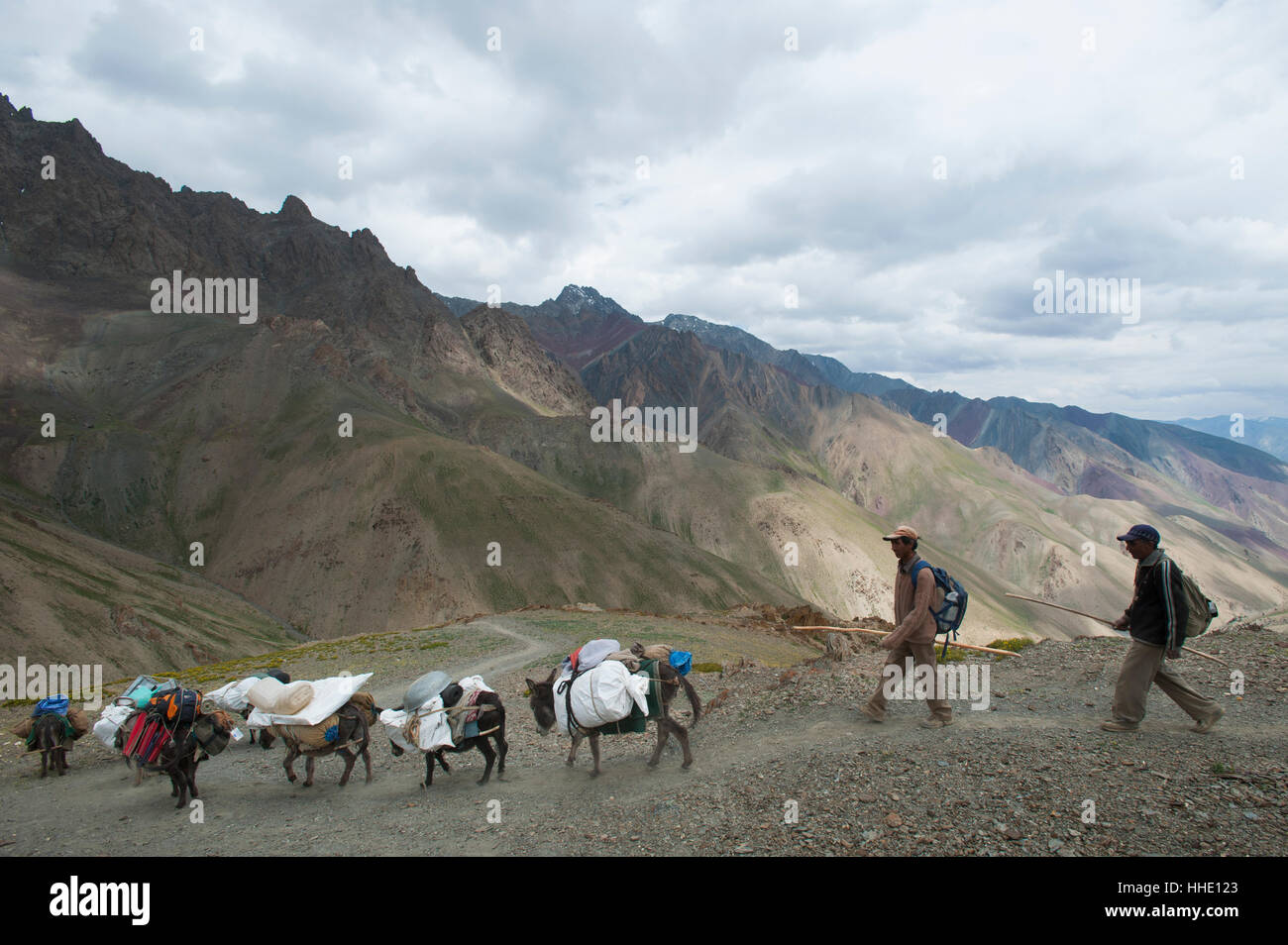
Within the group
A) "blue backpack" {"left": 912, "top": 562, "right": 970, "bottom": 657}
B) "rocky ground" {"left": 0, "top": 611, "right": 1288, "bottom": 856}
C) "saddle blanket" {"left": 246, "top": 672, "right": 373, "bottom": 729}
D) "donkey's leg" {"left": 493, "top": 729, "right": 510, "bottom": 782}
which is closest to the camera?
"rocky ground" {"left": 0, "top": 611, "right": 1288, "bottom": 856}

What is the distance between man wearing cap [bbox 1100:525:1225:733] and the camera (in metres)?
8.98

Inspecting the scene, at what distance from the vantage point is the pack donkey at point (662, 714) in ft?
32.3

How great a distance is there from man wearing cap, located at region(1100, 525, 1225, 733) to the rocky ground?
36 centimetres

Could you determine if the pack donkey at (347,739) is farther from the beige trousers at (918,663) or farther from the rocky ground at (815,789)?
the beige trousers at (918,663)

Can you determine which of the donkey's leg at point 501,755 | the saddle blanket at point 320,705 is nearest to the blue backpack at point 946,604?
the donkey's leg at point 501,755

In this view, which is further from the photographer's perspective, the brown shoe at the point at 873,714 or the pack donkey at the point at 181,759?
the pack donkey at the point at 181,759

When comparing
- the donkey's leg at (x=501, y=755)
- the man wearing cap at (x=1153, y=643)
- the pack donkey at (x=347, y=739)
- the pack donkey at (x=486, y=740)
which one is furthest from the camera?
the donkey's leg at (x=501, y=755)

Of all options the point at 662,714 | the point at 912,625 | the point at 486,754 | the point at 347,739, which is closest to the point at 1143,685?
the point at 912,625

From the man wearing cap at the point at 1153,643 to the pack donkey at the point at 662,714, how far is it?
5.82m

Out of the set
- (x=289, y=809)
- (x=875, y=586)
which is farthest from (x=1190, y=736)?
(x=875, y=586)

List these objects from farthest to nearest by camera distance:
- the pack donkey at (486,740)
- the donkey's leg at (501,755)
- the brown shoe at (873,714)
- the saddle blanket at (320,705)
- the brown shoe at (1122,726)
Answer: the donkey's leg at (501,755) → the brown shoe at (873,714) → the saddle blanket at (320,705) → the pack donkey at (486,740) → the brown shoe at (1122,726)

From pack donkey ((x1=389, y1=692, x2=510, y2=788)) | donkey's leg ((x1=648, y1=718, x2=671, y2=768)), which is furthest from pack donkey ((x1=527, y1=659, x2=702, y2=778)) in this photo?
pack donkey ((x1=389, y1=692, x2=510, y2=788))

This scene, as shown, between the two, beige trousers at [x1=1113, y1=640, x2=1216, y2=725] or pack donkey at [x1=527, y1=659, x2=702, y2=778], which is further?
pack donkey at [x1=527, y1=659, x2=702, y2=778]

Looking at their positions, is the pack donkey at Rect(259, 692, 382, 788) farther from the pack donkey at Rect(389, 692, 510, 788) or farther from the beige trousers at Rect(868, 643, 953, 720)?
the beige trousers at Rect(868, 643, 953, 720)
